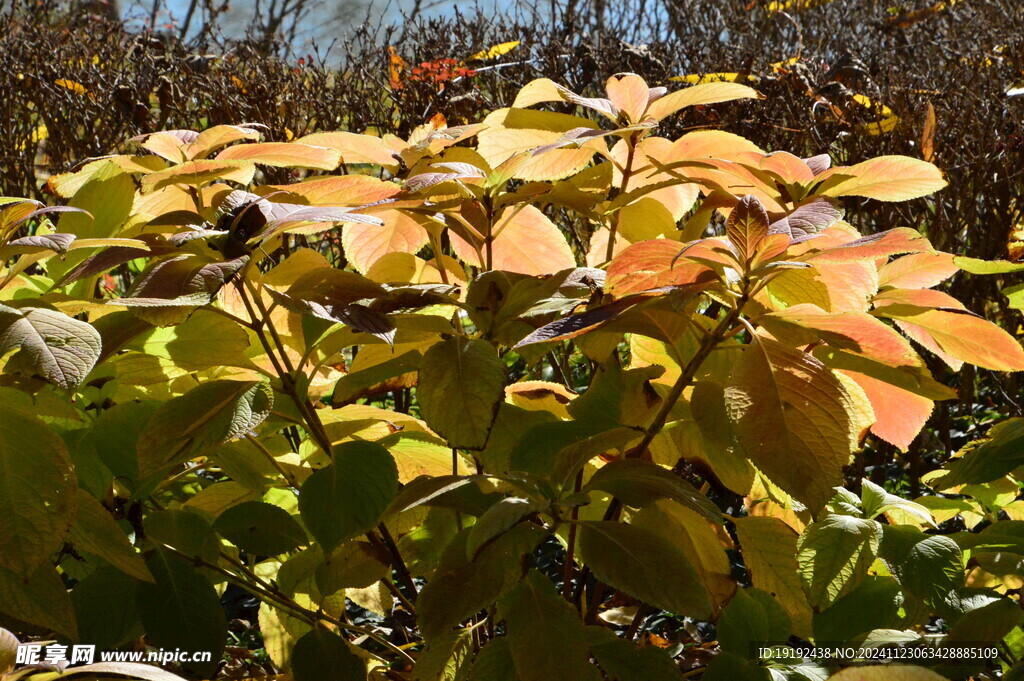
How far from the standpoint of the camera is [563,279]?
89 centimetres

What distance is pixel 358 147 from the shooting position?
1184mm

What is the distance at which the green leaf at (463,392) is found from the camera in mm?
789

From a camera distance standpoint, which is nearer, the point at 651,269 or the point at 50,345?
the point at 50,345

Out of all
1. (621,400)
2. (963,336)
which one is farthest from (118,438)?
(963,336)

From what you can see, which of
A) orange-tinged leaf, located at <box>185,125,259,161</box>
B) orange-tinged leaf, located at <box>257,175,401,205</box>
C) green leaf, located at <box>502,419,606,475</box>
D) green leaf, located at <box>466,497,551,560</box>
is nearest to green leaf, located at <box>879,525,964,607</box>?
green leaf, located at <box>502,419,606,475</box>

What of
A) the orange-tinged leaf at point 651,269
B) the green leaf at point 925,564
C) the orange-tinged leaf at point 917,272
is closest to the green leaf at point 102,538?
the orange-tinged leaf at point 651,269

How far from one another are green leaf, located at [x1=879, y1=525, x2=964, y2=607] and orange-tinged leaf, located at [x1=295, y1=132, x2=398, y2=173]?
0.80 metres

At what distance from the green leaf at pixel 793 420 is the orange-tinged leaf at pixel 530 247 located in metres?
0.43

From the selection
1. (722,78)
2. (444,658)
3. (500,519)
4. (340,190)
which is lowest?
(444,658)

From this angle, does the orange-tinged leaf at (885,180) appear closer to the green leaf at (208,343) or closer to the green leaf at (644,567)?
the green leaf at (644,567)

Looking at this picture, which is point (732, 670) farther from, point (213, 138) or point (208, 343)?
point (213, 138)

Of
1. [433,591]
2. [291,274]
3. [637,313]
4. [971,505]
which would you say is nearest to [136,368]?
[291,274]

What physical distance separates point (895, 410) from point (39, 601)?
3.11ft

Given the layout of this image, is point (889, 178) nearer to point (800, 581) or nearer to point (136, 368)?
point (800, 581)
